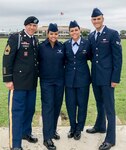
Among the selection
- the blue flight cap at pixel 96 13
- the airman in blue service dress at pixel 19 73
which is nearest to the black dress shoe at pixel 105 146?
the airman in blue service dress at pixel 19 73

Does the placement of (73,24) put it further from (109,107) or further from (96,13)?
(109,107)

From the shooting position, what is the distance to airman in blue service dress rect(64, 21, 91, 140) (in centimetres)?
599

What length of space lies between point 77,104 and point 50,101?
53 centimetres

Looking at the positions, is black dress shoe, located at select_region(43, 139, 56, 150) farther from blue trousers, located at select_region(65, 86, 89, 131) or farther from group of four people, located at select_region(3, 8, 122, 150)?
blue trousers, located at select_region(65, 86, 89, 131)

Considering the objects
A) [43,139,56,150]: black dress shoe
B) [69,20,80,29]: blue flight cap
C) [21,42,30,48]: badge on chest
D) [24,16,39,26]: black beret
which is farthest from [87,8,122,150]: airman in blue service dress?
[21,42,30,48]: badge on chest

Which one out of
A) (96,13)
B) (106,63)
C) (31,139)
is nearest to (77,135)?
(31,139)

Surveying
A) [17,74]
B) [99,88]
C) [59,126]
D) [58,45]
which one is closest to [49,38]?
[58,45]

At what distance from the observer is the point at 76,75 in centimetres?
604

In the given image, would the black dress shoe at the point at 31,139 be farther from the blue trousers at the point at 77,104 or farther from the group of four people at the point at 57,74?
the blue trousers at the point at 77,104

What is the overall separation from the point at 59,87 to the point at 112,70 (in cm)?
85

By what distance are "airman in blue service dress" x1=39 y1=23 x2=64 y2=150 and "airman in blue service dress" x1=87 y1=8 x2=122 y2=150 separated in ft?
1.76

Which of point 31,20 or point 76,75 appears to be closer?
point 31,20

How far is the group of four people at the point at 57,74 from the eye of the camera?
5645mm

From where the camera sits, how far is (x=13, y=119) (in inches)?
225
